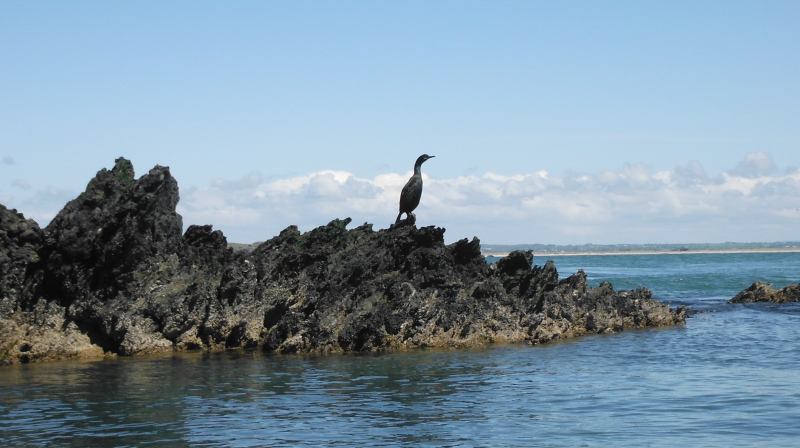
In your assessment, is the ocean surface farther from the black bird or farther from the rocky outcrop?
the rocky outcrop

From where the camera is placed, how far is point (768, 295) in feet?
126

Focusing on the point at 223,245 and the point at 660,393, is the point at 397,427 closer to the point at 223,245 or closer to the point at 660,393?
the point at 660,393

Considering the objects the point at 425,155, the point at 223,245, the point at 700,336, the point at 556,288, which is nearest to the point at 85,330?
the point at 223,245

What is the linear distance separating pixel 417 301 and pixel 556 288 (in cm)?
507

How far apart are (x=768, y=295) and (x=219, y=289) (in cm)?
2763

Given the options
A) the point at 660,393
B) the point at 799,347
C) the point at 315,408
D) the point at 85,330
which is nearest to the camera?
the point at 315,408

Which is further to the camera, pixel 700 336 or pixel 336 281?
pixel 700 336

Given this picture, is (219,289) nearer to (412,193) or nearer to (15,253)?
(15,253)

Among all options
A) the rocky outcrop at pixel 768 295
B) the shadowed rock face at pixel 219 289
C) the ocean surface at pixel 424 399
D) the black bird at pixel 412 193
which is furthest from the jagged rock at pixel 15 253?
the rocky outcrop at pixel 768 295

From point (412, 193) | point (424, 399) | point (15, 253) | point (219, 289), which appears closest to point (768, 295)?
point (412, 193)

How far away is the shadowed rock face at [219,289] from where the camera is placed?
19031 millimetres

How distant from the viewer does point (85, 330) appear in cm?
1945

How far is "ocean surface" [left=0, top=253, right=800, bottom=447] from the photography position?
455 inches

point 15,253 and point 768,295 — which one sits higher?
point 15,253
